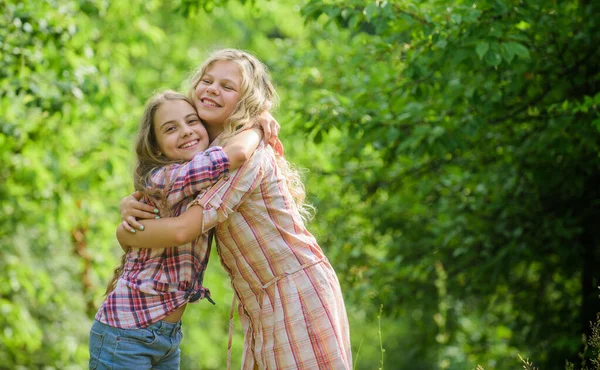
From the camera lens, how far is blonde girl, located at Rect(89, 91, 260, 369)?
229 cm

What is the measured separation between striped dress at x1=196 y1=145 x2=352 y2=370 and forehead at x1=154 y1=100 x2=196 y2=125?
32cm

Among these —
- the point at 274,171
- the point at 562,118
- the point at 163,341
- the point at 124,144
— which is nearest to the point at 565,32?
the point at 562,118

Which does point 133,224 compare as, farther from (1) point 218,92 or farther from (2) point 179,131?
(1) point 218,92

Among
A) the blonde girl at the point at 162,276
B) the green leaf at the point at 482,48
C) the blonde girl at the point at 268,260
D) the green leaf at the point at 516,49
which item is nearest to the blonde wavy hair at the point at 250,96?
the blonde girl at the point at 268,260

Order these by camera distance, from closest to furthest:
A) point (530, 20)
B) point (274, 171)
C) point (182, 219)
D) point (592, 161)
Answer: point (182, 219) → point (274, 171) → point (530, 20) → point (592, 161)

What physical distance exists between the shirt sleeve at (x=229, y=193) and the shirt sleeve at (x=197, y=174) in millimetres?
31

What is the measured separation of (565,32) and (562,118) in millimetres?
567

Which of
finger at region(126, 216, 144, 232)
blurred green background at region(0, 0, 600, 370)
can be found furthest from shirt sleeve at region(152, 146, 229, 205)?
blurred green background at region(0, 0, 600, 370)

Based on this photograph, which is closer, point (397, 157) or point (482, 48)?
point (482, 48)

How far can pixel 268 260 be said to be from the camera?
2.46 meters

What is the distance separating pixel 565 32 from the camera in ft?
14.1

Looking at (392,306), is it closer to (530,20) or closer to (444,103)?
(444,103)

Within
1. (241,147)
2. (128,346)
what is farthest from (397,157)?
(128,346)

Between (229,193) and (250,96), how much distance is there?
0.49 m
